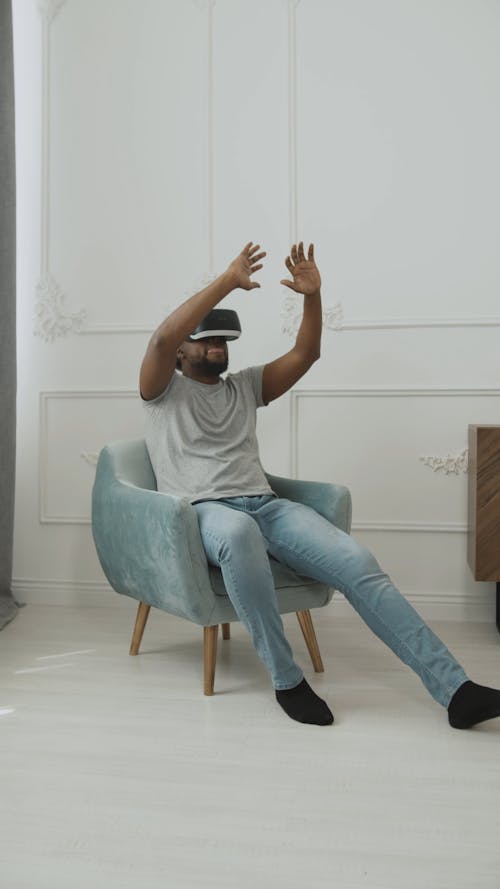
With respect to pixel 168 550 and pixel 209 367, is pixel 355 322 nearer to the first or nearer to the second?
pixel 209 367

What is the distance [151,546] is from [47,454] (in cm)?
122

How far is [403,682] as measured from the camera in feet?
7.87

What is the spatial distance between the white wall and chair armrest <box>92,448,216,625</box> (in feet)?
2.57

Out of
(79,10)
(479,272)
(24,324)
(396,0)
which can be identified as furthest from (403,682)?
(79,10)

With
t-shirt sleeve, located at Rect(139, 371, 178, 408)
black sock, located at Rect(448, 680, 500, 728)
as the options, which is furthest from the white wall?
black sock, located at Rect(448, 680, 500, 728)

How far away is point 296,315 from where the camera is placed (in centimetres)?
319

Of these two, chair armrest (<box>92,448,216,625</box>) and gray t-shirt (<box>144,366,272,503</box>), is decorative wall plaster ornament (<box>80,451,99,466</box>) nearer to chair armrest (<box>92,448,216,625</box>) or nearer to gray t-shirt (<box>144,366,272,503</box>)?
chair armrest (<box>92,448,216,625</box>)

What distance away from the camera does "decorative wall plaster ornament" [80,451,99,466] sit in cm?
335

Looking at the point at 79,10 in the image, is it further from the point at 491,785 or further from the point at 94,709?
the point at 491,785

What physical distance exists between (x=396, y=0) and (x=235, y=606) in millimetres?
2336

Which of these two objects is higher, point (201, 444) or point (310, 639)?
point (201, 444)

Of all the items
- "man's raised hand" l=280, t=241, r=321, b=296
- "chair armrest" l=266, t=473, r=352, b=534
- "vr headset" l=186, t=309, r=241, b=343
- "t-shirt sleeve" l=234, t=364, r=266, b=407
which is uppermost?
"man's raised hand" l=280, t=241, r=321, b=296

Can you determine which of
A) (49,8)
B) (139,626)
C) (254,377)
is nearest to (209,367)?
(254,377)

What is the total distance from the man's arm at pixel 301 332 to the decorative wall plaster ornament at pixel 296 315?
1.59 feet
